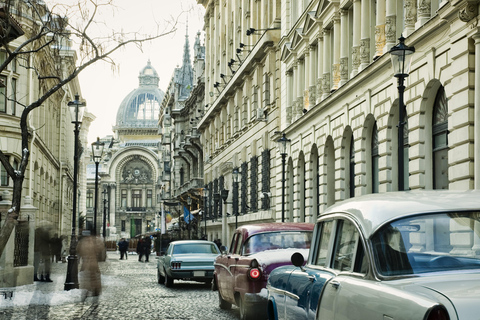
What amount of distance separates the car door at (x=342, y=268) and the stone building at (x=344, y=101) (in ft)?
26.5

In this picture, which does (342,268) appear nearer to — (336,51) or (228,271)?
(228,271)

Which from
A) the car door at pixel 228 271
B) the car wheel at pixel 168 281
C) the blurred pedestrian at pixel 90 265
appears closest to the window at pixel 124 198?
the car wheel at pixel 168 281

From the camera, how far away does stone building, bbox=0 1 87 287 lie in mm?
23531

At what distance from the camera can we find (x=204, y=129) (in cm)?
6700

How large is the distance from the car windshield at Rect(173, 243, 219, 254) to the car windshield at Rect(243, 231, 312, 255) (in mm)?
10064

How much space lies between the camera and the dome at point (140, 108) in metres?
183

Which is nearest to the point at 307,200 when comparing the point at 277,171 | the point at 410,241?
the point at 277,171

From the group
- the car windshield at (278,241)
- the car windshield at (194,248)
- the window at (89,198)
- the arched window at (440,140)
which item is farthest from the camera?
the window at (89,198)

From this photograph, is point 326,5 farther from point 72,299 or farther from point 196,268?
point 72,299

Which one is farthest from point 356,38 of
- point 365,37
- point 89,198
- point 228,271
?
point 89,198

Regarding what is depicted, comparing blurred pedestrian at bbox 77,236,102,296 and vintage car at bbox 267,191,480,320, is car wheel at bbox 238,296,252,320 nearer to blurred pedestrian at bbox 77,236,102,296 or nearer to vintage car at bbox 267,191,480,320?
blurred pedestrian at bbox 77,236,102,296

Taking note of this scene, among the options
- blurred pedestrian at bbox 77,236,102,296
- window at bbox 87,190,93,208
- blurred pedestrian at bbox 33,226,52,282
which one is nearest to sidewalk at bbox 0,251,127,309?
blurred pedestrian at bbox 77,236,102,296

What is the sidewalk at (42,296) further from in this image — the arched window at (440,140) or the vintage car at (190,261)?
the arched window at (440,140)

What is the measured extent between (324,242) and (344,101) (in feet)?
64.4
